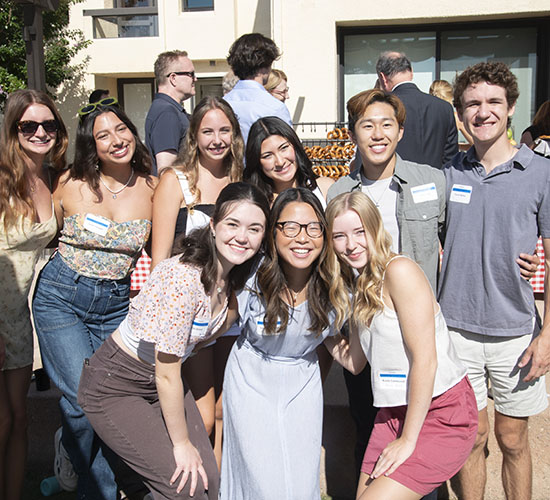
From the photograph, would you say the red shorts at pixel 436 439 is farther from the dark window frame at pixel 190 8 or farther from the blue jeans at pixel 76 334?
the dark window frame at pixel 190 8

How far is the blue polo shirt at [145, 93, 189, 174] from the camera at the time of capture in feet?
12.4

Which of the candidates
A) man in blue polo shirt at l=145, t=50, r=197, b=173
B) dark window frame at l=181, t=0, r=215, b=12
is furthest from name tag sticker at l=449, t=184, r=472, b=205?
dark window frame at l=181, t=0, r=215, b=12

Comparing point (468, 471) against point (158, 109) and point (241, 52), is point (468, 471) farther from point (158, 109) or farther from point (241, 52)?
point (158, 109)

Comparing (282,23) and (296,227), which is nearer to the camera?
(296,227)

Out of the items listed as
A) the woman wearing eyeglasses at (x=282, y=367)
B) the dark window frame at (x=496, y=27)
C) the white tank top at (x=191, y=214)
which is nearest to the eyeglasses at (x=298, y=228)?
the woman wearing eyeglasses at (x=282, y=367)

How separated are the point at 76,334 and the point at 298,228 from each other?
1.25 metres

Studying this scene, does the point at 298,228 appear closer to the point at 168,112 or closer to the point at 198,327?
the point at 198,327

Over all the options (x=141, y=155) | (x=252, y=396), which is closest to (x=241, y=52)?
(x=141, y=155)

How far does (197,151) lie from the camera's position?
3.00 meters

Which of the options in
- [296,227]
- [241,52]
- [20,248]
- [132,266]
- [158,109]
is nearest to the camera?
[296,227]

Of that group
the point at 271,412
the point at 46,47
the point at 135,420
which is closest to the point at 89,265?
the point at 135,420

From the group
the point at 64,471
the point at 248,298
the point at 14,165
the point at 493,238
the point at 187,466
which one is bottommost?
the point at 64,471

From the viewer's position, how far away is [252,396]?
249cm

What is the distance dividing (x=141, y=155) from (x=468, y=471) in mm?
2417
